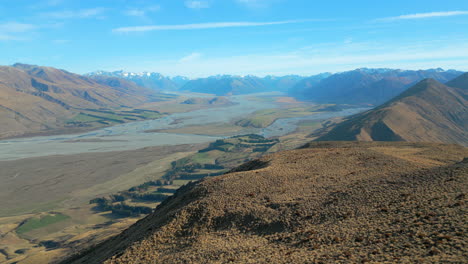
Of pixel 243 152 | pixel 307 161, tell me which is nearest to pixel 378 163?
pixel 307 161

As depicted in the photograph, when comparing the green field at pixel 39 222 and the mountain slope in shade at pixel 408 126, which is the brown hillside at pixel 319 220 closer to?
the green field at pixel 39 222

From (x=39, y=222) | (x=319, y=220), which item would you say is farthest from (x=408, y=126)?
(x=39, y=222)

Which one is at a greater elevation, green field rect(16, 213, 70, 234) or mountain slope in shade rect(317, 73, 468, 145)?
mountain slope in shade rect(317, 73, 468, 145)

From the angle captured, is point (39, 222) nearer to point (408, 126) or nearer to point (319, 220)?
point (319, 220)

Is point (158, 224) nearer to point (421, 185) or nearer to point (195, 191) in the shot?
point (195, 191)

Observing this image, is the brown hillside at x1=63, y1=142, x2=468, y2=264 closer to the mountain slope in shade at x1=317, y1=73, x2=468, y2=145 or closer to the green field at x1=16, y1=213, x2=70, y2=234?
the green field at x1=16, y1=213, x2=70, y2=234

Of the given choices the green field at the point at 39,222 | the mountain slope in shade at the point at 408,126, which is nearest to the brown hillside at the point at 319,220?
the green field at the point at 39,222

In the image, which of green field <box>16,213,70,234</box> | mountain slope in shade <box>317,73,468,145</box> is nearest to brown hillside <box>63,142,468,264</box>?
green field <box>16,213,70,234</box>

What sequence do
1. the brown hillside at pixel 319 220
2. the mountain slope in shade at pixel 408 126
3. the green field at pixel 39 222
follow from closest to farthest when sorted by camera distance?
1. the brown hillside at pixel 319 220
2. the green field at pixel 39 222
3. the mountain slope in shade at pixel 408 126
